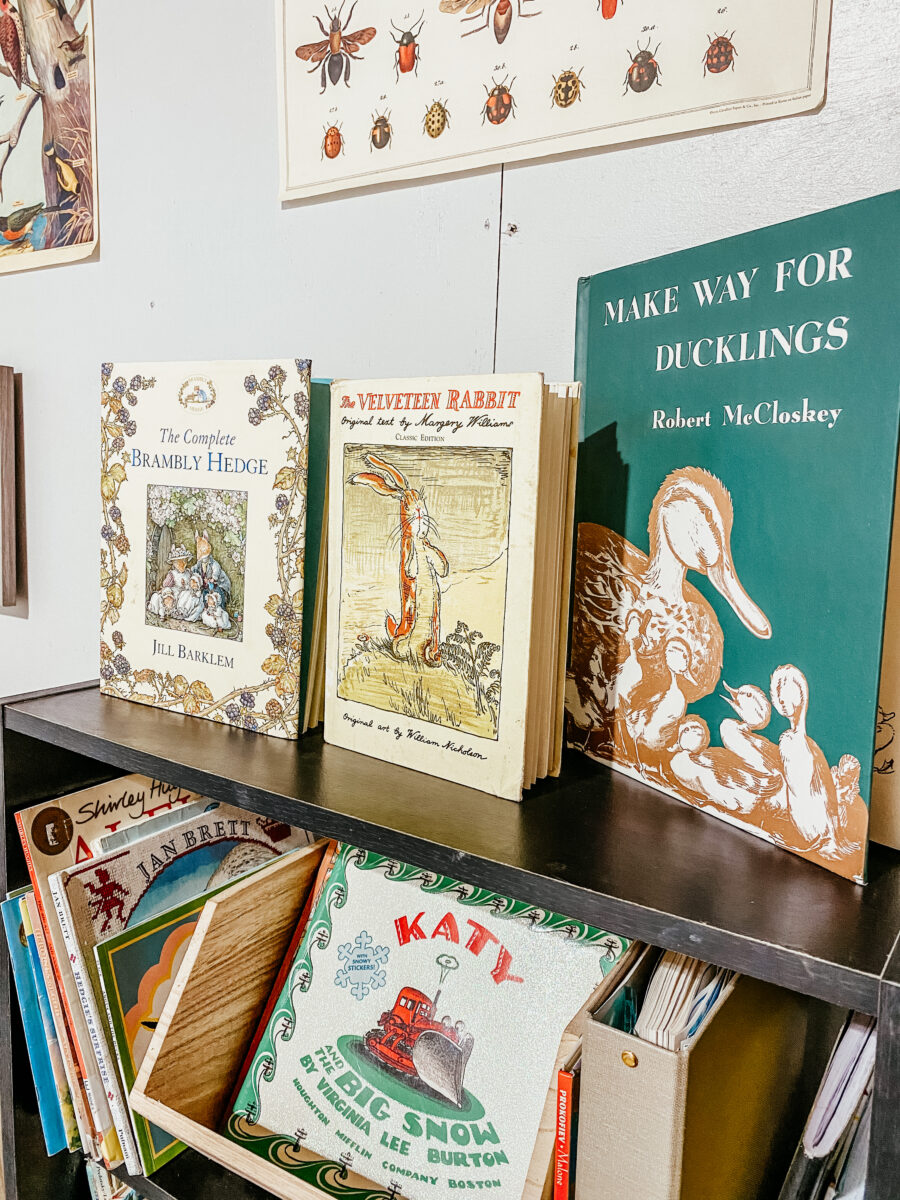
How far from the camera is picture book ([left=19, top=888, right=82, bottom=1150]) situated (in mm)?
831

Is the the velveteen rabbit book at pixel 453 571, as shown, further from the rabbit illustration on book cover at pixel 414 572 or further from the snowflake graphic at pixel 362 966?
the snowflake graphic at pixel 362 966

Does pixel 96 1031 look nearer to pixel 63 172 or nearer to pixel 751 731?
pixel 751 731

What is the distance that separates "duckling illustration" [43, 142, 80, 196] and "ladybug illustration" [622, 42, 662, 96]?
85 centimetres

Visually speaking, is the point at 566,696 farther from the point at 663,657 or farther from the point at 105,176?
the point at 105,176

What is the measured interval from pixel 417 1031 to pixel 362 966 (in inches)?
2.7

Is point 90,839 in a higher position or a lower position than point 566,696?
lower

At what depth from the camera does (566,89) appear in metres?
0.81

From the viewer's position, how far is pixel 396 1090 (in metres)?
0.68

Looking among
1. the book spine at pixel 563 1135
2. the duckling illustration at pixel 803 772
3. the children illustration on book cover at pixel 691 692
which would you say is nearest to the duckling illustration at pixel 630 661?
the children illustration on book cover at pixel 691 692

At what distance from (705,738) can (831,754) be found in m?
0.10

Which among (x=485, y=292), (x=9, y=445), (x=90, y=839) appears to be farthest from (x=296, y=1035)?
(x=9, y=445)

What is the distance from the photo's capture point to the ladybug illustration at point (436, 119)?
0.89 m

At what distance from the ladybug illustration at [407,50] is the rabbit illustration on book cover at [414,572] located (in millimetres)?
477

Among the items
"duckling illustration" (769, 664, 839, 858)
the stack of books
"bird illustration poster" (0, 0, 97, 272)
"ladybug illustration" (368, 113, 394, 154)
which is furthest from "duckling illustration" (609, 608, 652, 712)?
"bird illustration poster" (0, 0, 97, 272)
